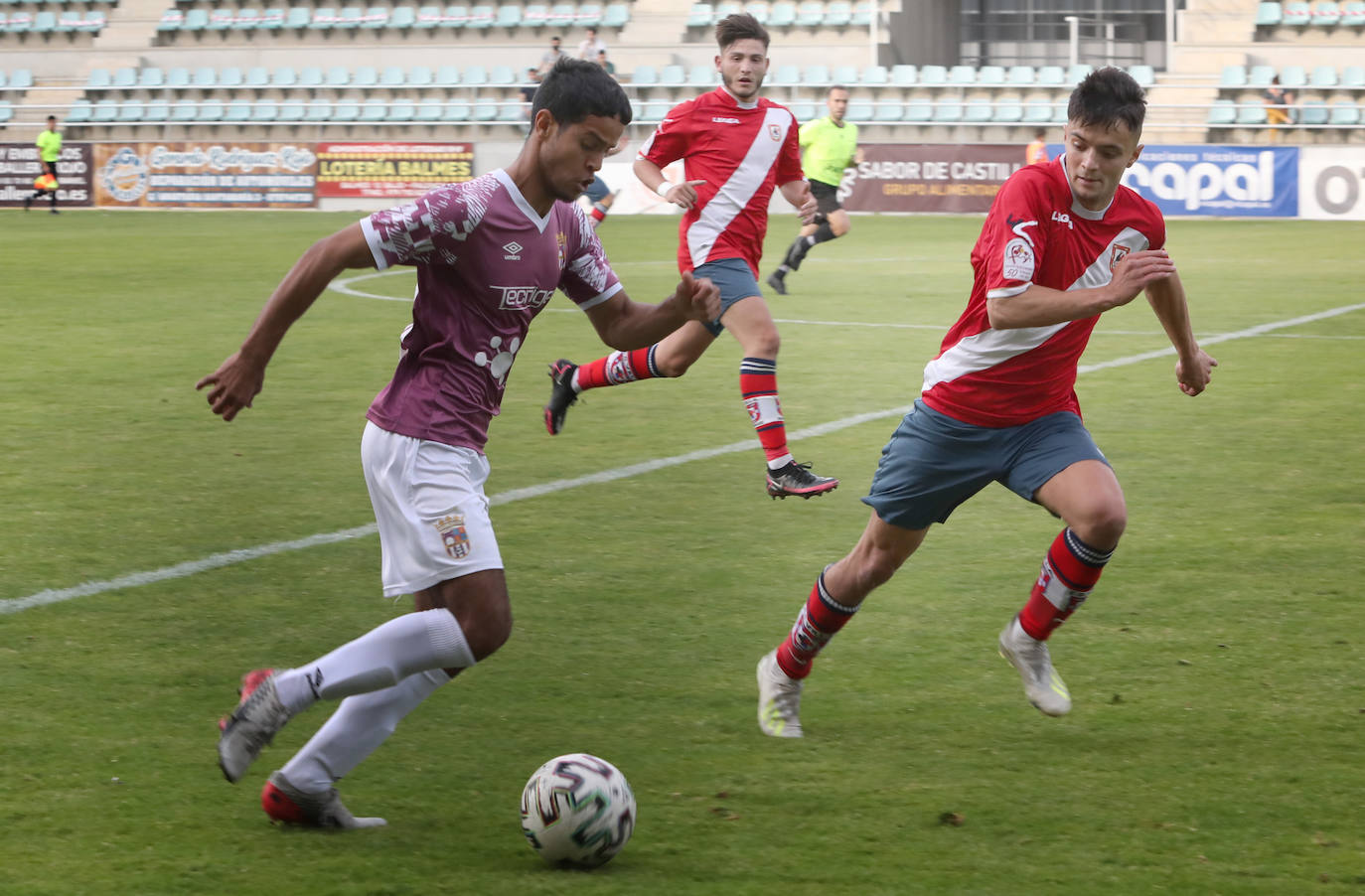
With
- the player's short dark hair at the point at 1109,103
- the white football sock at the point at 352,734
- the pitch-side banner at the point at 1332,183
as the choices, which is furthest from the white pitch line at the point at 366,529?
the pitch-side banner at the point at 1332,183

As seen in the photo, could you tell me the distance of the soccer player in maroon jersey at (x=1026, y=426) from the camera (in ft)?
13.7

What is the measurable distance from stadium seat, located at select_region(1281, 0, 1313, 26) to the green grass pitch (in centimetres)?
2674

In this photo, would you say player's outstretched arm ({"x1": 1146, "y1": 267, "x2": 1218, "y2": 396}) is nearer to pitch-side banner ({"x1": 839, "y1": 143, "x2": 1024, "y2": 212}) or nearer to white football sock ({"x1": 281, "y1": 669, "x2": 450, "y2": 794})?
white football sock ({"x1": 281, "y1": 669, "x2": 450, "y2": 794})

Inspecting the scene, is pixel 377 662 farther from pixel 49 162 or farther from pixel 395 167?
pixel 49 162

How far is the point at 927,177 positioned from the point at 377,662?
27.7m

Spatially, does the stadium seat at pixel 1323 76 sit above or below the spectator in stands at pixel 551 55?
below

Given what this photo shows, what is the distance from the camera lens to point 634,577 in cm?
589

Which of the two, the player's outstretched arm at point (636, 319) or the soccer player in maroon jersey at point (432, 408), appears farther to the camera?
the player's outstretched arm at point (636, 319)

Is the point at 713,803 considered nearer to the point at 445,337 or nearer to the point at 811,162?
the point at 445,337

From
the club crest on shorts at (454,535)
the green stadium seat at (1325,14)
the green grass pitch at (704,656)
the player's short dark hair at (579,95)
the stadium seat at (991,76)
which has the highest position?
the green stadium seat at (1325,14)

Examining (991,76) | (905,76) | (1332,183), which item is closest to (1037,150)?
(1332,183)

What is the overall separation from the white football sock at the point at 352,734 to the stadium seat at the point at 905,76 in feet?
107

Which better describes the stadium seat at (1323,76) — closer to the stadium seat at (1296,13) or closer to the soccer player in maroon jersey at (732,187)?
the stadium seat at (1296,13)

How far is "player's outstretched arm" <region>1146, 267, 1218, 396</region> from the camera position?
4.47 m
